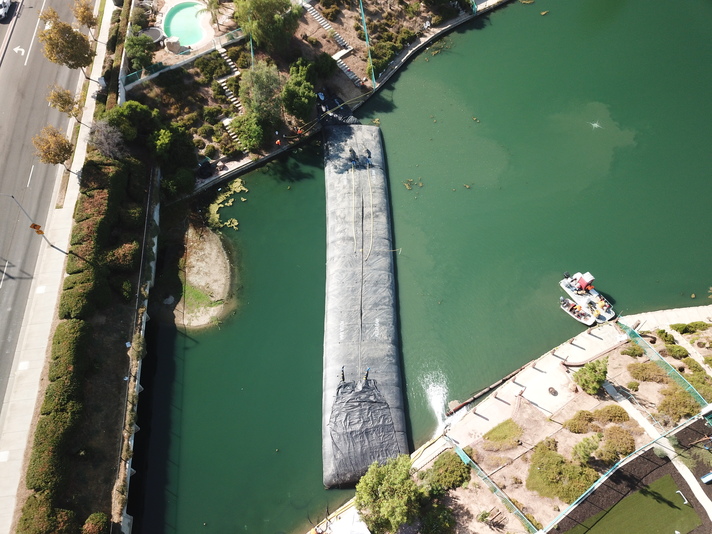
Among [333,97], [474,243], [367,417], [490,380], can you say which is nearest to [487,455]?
[490,380]

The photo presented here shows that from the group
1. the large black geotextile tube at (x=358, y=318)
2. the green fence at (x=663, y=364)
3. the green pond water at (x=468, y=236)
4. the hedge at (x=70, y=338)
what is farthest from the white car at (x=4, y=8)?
the green fence at (x=663, y=364)

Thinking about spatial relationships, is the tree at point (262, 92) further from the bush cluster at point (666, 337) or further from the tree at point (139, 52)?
the bush cluster at point (666, 337)

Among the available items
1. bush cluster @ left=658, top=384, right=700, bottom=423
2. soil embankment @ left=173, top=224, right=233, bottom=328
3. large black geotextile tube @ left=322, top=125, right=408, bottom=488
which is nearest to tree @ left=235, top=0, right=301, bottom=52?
large black geotextile tube @ left=322, top=125, right=408, bottom=488

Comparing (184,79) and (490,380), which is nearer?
(490,380)

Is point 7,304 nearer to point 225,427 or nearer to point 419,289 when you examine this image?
point 225,427

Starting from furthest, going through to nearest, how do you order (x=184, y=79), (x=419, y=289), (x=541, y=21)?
(x=541, y=21)
(x=184, y=79)
(x=419, y=289)

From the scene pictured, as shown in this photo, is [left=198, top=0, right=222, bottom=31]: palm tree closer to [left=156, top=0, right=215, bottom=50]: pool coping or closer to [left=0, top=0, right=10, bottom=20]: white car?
[left=156, top=0, right=215, bottom=50]: pool coping
